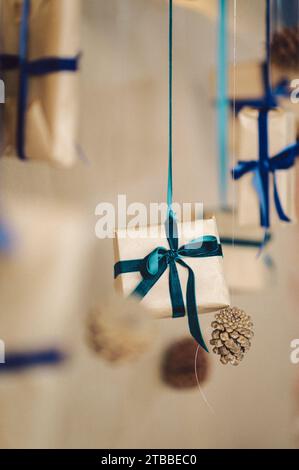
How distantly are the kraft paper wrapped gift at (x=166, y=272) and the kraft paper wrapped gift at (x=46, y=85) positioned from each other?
0.49 ft

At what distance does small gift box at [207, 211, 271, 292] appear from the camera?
2.69ft

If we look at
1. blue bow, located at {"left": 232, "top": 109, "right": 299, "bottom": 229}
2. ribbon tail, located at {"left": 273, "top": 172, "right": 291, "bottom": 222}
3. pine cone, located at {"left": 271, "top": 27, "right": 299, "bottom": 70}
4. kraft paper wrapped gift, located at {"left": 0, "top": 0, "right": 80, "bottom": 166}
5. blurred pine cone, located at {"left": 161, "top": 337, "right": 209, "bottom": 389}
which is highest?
pine cone, located at {"left": 271, "top": 27, "right": 299, "bottom": 70}

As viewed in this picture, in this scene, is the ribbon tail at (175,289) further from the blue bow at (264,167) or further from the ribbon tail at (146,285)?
the blue bow at (264,167)

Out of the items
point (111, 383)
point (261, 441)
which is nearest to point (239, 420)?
point (261, 441)

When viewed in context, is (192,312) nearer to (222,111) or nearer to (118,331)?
(118,331)

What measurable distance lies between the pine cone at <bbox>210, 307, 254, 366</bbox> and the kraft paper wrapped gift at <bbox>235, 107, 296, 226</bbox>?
14 centimetres

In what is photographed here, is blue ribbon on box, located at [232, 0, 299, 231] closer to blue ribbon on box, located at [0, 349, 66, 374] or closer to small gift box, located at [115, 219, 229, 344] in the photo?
small gift box, located at [115, 219, 229, 344]

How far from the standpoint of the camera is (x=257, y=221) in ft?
2.78

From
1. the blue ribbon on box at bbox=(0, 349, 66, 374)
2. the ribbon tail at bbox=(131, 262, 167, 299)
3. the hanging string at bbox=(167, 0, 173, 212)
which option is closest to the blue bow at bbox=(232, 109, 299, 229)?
the hanging string at bbox=(167, 0, 173, 212)

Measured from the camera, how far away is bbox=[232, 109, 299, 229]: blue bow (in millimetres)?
829

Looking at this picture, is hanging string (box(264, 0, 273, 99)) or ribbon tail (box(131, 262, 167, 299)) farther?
hanging string (box(264, 0, 273, 99))

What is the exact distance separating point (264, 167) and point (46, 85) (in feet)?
1.13

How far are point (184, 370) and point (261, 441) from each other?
7.1 inches

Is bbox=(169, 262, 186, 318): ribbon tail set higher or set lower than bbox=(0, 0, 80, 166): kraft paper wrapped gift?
lower
